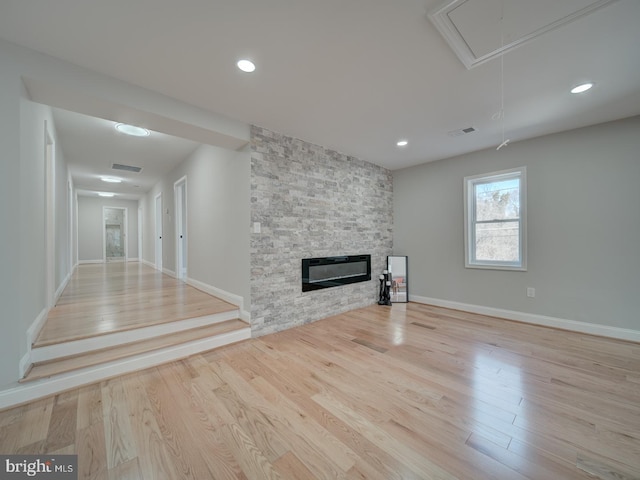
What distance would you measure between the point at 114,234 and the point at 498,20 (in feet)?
40.9

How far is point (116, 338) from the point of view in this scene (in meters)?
2.39

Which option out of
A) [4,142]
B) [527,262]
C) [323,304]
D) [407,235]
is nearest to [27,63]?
[4,142]

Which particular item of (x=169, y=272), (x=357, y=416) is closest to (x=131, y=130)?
(x=169, y=272)

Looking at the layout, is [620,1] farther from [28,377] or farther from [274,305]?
[28,377]

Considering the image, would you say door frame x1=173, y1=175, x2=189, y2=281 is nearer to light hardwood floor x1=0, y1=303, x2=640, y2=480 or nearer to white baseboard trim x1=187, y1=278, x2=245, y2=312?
white baseboard trim x1=187, y1=278, x2=245, y2=312

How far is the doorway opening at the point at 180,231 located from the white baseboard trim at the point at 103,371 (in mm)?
3338

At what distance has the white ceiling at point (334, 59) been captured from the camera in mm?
1558

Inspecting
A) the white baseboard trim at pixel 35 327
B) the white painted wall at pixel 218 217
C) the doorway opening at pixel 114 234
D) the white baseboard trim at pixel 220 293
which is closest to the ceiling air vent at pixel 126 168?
the white painted wall at pixel 218 217

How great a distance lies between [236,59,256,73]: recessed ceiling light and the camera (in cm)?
198

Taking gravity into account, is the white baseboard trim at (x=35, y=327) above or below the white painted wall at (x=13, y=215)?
below

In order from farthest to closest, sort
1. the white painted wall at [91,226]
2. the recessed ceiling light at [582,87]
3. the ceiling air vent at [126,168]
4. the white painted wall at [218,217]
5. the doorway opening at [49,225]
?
the white painted wall at [91,226]
the ceiling air vent at [126,168]
the white painted wall at [218,217]
the doorway opening at [49,225]
the recessed ceiling light at [582,87]

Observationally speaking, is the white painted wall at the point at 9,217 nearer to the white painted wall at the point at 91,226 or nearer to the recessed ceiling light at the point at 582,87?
the recessed ceiling light at the point at 582,87

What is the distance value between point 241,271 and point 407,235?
330 cm

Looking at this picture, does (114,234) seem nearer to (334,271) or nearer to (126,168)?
(126,168)
